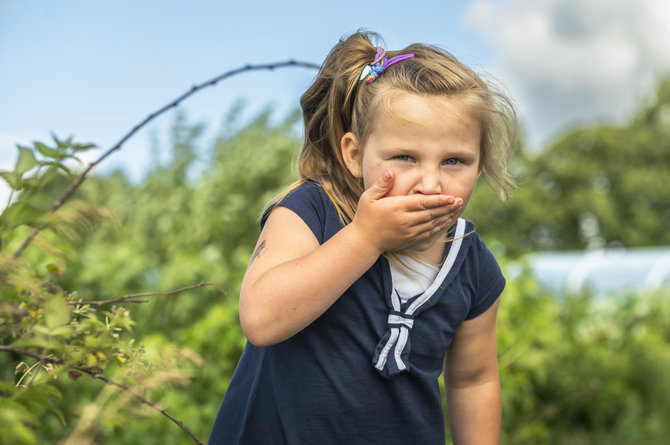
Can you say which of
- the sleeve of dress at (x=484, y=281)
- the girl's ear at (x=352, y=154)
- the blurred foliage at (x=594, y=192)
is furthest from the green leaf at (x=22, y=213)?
the blurred foliage at (x=594, y=192)

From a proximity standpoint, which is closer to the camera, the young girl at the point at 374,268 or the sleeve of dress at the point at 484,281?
the young girl at the point at 374,268

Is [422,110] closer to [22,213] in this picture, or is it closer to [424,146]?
[424,146]

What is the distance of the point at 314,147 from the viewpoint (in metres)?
1.90

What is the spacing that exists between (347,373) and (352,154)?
1.84 feet

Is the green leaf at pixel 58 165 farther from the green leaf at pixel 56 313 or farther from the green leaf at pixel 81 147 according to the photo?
the green leaf at pixel 56 313

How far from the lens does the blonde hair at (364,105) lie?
5.37 ft

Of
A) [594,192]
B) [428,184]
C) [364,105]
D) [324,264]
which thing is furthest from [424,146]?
[594,192]

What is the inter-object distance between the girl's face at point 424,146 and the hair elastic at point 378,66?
16cm

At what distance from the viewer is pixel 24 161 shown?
892mm

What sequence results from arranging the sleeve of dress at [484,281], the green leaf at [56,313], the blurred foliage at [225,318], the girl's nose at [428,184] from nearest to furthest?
the green leaf at [56,313] < the girl's nose at [428,184] < the sleeve of dress at [484,281] < the blurred foliage at [225,318]

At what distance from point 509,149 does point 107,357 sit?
1310 mm

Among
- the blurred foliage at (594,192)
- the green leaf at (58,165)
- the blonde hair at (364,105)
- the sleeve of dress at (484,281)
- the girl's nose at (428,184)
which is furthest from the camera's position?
the blurred foliage at (594,192)

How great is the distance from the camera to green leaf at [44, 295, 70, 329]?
2.60ft

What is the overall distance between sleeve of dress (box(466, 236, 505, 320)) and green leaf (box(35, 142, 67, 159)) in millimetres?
1222
